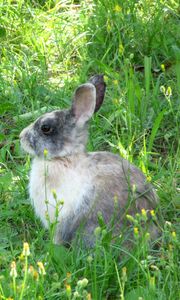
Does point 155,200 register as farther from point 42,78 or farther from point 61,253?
point 42,78

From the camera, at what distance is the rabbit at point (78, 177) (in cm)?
459

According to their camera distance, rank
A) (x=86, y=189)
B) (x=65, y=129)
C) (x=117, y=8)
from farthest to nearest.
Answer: (x=117, y=8) → (x=65, y=129) → (x=86, y=189)

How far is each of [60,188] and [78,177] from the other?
0.11 metres

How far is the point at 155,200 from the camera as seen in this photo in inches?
185

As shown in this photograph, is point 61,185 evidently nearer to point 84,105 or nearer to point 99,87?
point 84,105

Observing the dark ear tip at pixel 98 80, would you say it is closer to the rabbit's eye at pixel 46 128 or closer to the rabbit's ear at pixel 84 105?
the rabbit's ear at pixel 84 105

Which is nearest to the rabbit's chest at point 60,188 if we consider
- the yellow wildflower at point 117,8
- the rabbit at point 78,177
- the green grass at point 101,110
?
the rabbit at point 78,177

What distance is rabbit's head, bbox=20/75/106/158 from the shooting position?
190 inches

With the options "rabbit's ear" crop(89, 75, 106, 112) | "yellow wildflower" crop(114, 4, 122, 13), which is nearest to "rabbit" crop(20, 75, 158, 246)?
"rabbit's ear" crop(89, 75, 106, 112)

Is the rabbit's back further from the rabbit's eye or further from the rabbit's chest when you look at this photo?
the rabbit's eye

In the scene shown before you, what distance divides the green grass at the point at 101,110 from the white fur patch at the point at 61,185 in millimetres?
153

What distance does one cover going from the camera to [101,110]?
5844 mm

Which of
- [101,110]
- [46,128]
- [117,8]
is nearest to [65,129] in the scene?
[46,128]

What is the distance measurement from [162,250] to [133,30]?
2.61m
